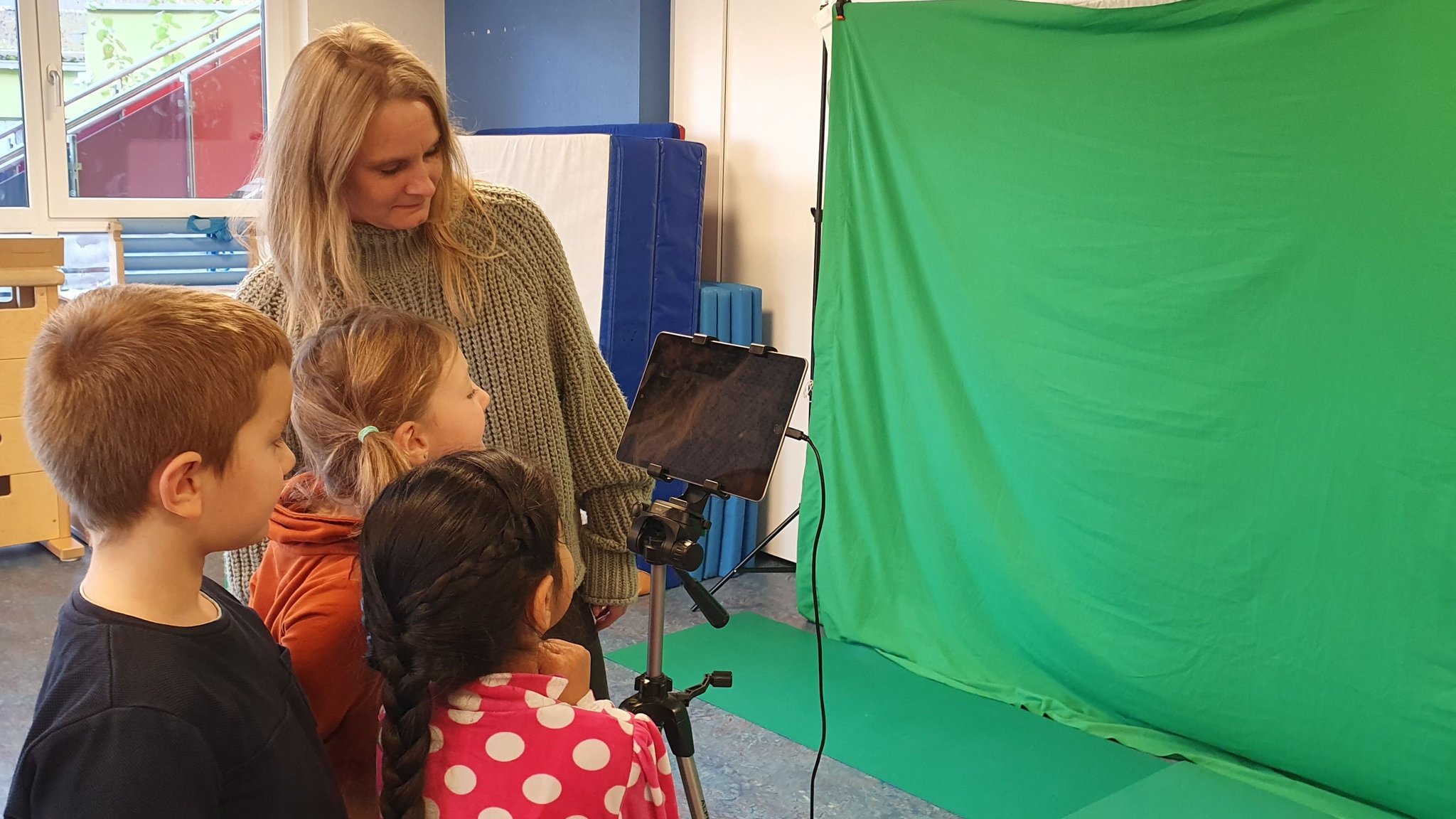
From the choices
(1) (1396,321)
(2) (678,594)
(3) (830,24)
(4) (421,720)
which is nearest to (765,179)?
(3) (830,24)

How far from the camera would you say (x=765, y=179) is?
3.79 m

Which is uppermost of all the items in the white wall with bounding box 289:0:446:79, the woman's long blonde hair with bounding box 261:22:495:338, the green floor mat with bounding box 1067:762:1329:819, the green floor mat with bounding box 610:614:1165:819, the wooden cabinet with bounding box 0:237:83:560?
the white wall with bounding box 289:0:446:79

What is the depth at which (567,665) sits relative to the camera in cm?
110

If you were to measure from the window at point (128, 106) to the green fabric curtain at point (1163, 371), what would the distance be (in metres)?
2.70

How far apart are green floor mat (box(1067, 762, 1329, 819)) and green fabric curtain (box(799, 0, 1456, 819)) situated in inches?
3.3

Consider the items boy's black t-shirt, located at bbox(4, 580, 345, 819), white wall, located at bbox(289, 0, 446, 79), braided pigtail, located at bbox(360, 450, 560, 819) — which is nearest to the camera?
boy's black t-shirt, located at bbox(4, 580, 345, 819)

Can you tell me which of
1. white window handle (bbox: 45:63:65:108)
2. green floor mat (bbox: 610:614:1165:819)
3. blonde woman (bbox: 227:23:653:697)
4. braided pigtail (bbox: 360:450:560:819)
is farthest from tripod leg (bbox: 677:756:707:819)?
white window handle (bbox: 45:63:65:108)

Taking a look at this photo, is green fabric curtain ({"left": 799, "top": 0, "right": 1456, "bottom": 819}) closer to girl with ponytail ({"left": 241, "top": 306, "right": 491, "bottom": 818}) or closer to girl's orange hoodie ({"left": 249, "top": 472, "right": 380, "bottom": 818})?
girl with ponytail ({"left": 241, "top": 306, "right": 491, "bottom": 818})

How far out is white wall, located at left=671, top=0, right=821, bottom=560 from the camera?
366 centimetres

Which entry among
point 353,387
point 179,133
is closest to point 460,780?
point 353,387

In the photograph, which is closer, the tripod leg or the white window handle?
the tripod leg

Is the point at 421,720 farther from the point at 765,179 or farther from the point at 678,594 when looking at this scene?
the point at 765,179

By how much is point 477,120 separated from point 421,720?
4207 mm

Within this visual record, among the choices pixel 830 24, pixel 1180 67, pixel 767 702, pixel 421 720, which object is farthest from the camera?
pixel 830 24
